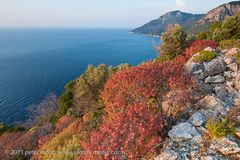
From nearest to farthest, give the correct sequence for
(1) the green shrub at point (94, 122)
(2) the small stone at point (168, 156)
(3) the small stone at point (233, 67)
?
(2) the small stone at point (168, 156)
(3) the small stone at point (233, 67)
(1) the green shrub at point (94, 122)

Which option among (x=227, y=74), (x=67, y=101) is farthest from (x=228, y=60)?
(x=67, y=101)

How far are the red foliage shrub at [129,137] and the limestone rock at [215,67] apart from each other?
5.88 meters

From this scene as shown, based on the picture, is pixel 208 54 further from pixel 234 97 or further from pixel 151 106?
pixel 151 106

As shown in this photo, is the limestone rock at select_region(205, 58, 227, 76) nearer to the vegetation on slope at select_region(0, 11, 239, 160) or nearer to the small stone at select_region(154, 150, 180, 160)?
the vegetation on slope at select_region(0, 11, 239, 160)

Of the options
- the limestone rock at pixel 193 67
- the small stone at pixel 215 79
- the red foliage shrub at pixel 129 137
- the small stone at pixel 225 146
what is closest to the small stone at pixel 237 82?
the small stone at pixel 215 79

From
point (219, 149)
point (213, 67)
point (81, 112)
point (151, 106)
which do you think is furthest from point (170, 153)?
point (81, 112)

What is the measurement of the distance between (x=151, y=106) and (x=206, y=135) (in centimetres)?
273

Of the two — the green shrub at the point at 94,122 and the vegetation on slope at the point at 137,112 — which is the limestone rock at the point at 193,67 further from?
the green shrub at the point at 94,122

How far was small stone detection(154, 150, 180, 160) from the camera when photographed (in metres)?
7.20

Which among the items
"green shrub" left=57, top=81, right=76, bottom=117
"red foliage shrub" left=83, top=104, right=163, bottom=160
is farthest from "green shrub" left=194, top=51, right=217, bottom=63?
"green shrub" left=57, top=81, right=76, bottom=117

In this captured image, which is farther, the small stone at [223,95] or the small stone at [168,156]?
the small stone at [223,95]

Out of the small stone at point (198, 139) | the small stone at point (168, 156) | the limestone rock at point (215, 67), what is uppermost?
the limestone rock at point (215, 67)

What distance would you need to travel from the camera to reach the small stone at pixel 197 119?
8600mm

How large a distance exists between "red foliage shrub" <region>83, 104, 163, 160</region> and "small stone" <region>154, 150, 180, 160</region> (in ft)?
1.53
